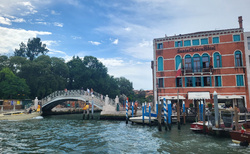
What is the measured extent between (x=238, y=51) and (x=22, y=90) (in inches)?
1271

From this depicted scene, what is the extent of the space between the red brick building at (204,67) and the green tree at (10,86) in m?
22.3

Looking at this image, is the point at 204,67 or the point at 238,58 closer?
the point at 238,58

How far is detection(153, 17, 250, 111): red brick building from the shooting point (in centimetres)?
2189

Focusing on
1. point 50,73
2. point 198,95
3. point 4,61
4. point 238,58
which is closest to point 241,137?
point 198,95

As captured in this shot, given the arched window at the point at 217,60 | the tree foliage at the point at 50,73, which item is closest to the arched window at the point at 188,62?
the arched window at the point at 217,60

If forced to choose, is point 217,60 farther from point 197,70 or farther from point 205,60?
point 197,70

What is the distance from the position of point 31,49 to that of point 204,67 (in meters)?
44.7

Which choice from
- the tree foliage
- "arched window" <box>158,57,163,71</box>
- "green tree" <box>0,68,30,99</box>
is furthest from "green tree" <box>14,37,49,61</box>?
"arched window" <box>158,57,163,71</box>

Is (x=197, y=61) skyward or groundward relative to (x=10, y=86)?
skyward

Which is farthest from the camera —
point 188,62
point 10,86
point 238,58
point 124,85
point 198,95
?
point 124,85

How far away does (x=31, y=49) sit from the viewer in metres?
50.8

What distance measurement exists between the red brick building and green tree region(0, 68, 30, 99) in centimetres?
2231

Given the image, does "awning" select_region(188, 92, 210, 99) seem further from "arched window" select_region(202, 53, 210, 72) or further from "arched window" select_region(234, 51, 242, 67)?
"arched window" select_region(234, 51, 242, 67)

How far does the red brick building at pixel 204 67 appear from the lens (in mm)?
21891
